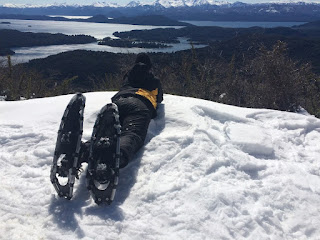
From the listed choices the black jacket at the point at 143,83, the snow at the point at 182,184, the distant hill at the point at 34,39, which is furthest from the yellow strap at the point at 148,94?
the distant hill at the point at 34,39

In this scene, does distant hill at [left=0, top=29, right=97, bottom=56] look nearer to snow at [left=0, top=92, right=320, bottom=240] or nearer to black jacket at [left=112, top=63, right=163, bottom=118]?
black jacket at [left=112, top=63, right=163, bottom=118]

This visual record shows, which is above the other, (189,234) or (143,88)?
(143,88)

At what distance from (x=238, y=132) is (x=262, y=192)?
3.54 feet

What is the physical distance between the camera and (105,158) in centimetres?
241

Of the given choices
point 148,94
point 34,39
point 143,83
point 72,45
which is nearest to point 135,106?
point 148,94

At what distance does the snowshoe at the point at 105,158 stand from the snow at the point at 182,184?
0.45 feet

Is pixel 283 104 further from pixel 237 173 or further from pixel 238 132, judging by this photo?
pixel 237 173

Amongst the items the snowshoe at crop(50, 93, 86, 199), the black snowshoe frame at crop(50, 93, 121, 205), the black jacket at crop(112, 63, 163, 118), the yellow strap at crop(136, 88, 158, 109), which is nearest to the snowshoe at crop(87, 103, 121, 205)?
the black snowshoe frame at crop(50, 93, 121, 205)

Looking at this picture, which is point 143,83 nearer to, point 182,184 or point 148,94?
point 148,94

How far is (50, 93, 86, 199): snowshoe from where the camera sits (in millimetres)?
2318

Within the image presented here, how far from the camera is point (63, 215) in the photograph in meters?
2.22

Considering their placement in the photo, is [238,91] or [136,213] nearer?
[136,213]

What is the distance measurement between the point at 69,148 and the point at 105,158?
322 millimetres

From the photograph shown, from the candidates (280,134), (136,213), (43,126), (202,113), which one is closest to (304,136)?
(280,134)
